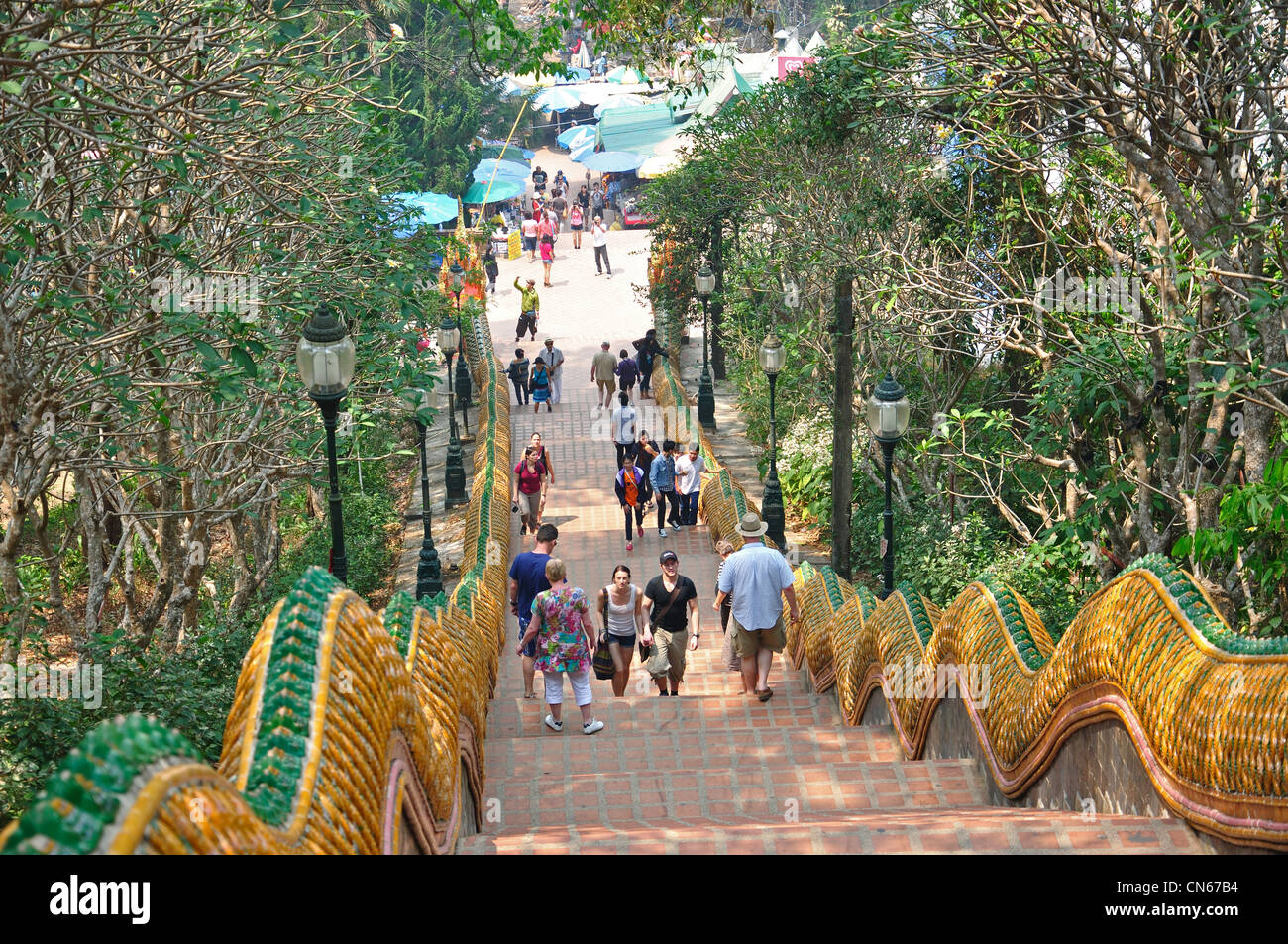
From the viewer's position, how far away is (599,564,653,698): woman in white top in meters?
10.0

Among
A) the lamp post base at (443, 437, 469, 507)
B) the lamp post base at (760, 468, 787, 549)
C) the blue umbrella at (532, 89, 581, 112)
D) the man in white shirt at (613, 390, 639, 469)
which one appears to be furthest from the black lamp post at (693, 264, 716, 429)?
the blue umbrella at (532, 89, 581, 112)

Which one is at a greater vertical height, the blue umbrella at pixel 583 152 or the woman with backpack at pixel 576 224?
the blue umbrella at pixel 583 152

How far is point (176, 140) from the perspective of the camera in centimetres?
818

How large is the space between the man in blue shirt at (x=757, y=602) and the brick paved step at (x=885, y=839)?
13.0ft

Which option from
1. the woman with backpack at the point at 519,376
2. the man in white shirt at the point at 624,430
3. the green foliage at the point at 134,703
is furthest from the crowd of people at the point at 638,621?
the woman with backpack at the point at 519,376

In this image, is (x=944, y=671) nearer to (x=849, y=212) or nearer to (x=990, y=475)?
(x=990, y=475)

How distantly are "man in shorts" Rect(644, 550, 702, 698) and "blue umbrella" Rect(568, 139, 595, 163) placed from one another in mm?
35101

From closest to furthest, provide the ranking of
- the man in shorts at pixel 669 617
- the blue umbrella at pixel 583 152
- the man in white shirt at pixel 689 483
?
the man in shorts at pixel 669 617, the man in white shirt at pixel 689 483, the blue umbrella at pixel 583 152

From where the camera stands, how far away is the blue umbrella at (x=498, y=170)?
42.4 meters

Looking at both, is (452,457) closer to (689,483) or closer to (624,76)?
(689,483)

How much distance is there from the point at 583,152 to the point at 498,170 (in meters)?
3.95

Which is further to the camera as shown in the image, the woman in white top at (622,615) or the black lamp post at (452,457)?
the black lamp post at (452,457)

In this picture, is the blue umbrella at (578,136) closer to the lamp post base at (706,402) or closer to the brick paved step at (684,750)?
the lamp post base at (706,402)

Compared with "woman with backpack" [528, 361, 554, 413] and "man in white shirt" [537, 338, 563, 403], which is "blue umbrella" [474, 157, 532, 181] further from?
"woman with backpack" [528, 361, 554, 413]
